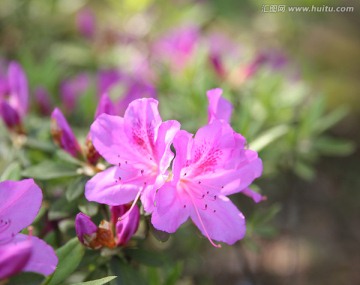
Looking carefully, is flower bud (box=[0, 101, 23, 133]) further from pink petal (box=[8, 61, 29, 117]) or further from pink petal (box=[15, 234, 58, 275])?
pink petal (box=[15, 234, 58, 275])

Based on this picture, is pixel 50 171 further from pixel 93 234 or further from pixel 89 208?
pixel 93 234

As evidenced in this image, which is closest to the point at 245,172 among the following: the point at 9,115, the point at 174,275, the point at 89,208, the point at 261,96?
the point at 89,208

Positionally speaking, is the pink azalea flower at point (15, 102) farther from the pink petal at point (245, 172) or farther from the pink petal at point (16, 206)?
the pink petal at point (245, 172)

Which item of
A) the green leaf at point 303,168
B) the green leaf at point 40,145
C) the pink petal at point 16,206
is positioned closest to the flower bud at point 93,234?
the pink petal at point 16,206

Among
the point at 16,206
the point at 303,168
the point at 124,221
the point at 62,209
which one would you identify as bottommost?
the point at 303,168

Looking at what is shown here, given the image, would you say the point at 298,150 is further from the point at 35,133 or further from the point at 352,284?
the point at 352,284
